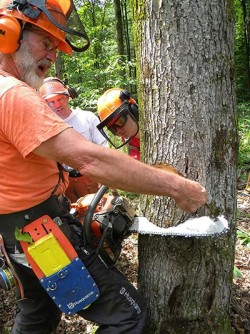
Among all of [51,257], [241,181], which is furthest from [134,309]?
[241,181]

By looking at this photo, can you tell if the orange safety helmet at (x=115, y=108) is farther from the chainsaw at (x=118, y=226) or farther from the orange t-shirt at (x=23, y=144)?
the orange t-shirt at (x=23, y=144)

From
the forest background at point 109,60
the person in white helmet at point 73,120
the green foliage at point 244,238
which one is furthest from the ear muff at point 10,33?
the forest background at point 109,60

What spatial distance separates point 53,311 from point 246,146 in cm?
635

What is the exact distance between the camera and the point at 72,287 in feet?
6.66

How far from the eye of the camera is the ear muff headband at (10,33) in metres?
1.84

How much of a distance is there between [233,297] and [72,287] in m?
1.63

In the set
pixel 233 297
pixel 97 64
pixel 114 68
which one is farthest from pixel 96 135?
pixel 97 64

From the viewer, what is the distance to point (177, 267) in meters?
2.32

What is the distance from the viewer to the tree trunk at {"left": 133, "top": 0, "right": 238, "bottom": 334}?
6.61ft

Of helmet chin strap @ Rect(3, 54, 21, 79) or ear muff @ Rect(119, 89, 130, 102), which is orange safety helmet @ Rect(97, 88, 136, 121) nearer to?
ear muff @ Rect(119, 89, 130, 102)

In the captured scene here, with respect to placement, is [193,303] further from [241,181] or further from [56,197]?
[241,181]

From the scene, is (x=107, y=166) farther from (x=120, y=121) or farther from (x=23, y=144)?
(x=120, y=121)

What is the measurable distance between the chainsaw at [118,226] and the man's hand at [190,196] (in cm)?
25

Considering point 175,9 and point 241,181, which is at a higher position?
point 175,9
